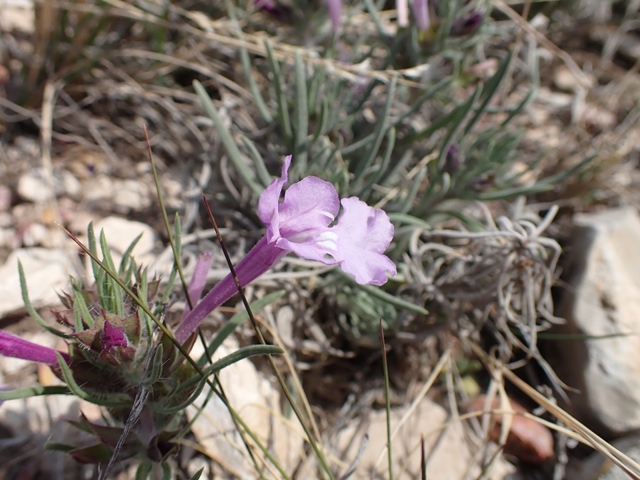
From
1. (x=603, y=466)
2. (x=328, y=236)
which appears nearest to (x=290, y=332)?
(x=328, y=236)

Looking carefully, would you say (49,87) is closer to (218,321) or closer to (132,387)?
(218,321)

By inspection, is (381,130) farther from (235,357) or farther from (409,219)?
(235,357)

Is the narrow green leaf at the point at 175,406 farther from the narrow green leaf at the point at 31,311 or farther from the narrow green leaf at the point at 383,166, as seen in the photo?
the narrow green leaf at the point at 383,166

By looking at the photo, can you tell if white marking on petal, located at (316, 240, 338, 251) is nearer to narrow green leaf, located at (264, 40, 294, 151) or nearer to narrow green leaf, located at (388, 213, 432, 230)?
narrow green leaf, located at (388, 213, 432, 230)

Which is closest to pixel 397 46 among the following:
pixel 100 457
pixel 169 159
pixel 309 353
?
pixel 169 159

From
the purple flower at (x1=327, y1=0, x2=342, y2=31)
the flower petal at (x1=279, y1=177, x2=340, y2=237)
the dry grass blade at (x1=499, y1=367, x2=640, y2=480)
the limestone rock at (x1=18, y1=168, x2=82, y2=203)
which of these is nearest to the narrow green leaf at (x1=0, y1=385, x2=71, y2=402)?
the flower petal at (x1=279, y1=177, x2=340, y2=237)

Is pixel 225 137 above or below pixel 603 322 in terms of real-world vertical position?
above
